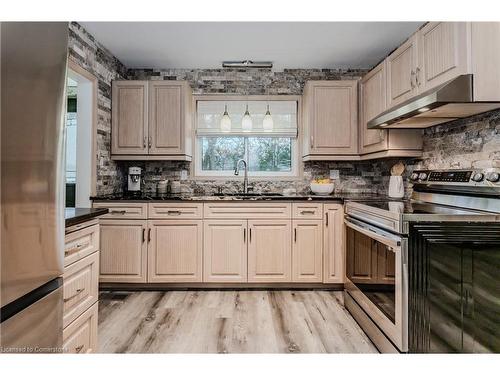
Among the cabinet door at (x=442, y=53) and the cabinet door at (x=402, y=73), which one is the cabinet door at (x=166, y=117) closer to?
the cabinet door at (x=402, y=73)

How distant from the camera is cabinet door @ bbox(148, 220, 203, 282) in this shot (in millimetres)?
3246

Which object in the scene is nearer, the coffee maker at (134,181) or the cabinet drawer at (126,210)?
the cabinet drawer at (126,210)

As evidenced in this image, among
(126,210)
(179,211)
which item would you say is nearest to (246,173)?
(179,211)

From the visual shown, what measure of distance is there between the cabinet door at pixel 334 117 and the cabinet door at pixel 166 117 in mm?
1445

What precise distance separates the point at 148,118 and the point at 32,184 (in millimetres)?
2905

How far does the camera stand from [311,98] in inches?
141

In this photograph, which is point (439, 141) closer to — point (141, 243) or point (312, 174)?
point (312, 174)

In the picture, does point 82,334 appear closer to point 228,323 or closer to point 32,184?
point 32,184

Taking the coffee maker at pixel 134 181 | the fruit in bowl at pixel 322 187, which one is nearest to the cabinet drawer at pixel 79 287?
the coffee maker at pixel 134 181

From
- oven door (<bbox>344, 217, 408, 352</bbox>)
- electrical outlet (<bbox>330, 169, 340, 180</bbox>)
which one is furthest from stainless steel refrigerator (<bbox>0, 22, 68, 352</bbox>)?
electrical outlet (<bbox>330, 169, 340, 180</bbox>)

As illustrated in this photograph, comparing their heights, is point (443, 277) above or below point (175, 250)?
above

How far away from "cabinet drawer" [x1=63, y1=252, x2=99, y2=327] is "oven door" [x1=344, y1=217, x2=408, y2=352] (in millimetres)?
1637

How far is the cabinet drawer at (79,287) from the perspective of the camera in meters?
1.41

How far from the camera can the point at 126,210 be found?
10.6ft
